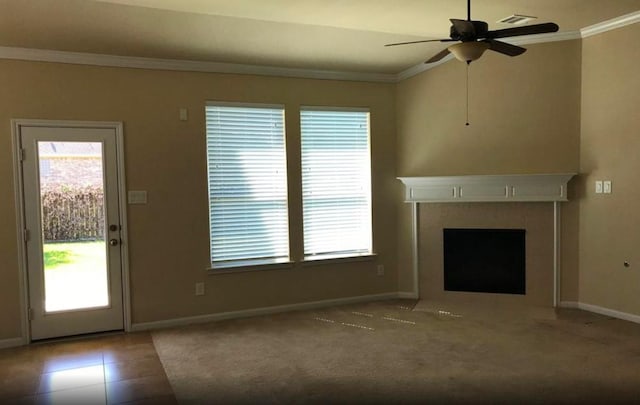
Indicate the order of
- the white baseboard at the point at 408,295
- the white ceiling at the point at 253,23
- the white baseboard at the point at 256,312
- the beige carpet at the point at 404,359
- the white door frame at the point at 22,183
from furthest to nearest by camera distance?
the white baseboard at the point at 408,295
the white baseboard at the point at 256,312
the white door frame at the point at 22,183
the white ceiling at the point at 253,23
the beige carpet at the point at 404,359

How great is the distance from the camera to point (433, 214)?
5480 mm

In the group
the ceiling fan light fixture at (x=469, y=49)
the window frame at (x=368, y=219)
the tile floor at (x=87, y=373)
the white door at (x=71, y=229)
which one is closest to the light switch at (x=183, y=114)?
the white door at (x=71, y=229)

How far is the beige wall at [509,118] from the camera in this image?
4.79 meters

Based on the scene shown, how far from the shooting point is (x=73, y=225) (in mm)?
4457

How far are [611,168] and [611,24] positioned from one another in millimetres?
1320

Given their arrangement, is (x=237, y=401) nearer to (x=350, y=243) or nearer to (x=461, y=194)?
(x=350, y=243)

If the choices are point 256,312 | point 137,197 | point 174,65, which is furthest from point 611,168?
point 137,197

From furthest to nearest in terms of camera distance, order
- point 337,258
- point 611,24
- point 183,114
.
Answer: point 337,258 → point 183,114 → point 611,24

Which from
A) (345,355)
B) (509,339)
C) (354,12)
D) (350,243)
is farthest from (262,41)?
(509,339)

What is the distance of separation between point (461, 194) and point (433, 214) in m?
0.41

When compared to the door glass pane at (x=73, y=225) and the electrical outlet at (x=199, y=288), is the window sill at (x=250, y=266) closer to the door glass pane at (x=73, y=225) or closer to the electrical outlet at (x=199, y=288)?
the electrical outlet at (x=199, y=288)

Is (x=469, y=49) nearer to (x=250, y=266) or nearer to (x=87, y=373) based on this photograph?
(x=250, y=266)

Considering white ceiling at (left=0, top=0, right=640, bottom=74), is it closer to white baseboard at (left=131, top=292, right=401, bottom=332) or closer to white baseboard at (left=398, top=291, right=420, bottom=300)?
white baseboard at (left=131, top=292, right=401, bottom=332)

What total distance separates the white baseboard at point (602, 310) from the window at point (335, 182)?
2.18m
